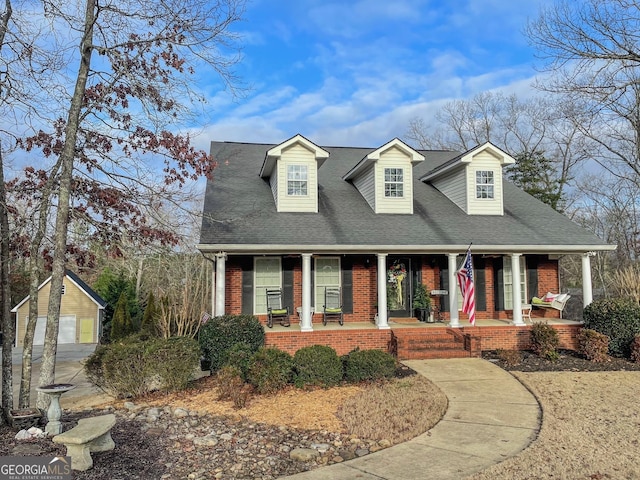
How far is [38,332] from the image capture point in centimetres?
1691

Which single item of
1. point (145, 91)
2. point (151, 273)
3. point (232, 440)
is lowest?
point (232, 440)

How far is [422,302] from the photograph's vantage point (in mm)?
13016

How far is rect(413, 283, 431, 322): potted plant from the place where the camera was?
1296cm

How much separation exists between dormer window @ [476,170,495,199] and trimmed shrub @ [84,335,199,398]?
10274mm

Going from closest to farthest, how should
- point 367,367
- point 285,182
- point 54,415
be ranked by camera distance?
point 54,415, point 367,367, point 285,182

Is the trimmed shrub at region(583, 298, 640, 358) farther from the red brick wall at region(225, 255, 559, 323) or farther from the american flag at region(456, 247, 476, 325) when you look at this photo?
the american flag at region(456, 247, 476, 325)

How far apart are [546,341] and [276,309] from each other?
23.0 feet

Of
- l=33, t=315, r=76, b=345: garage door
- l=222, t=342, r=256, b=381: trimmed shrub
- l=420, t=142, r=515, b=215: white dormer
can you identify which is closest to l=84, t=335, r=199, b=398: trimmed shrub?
l=222, t=342, r=256, b=381: trimmed shrub

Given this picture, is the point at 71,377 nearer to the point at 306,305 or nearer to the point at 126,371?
the point at 126,371

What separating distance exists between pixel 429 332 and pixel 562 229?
18.3ft

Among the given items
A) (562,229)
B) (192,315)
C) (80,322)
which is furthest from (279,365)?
(80,322)

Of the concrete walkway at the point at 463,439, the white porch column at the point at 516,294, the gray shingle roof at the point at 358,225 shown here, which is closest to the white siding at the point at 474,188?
the gray shingle roof at the point at 358,225

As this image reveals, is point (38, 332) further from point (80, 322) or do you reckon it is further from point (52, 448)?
point (52, 448)

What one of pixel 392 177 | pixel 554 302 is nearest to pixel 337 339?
pixel 392 177
